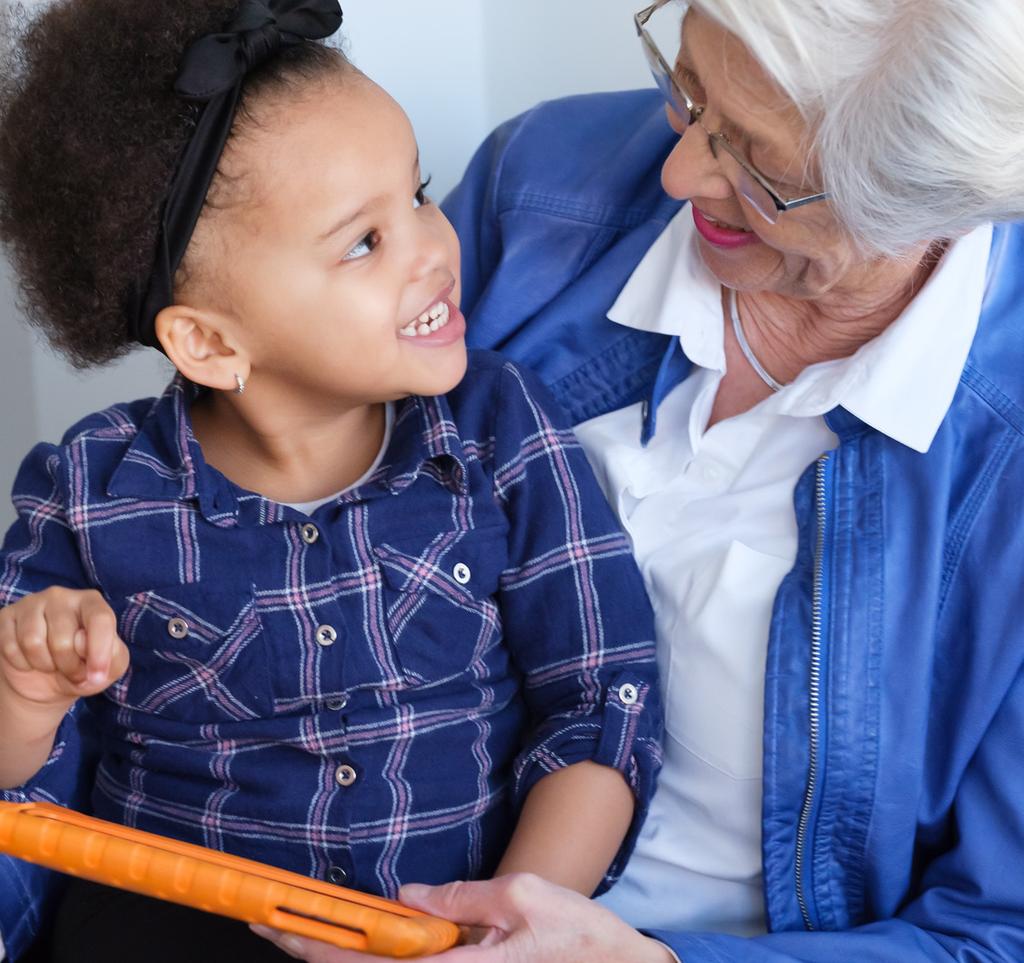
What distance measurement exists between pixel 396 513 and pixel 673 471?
0.32m

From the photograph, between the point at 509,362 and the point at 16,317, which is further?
the point at 16,317

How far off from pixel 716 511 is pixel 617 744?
28 centimetres

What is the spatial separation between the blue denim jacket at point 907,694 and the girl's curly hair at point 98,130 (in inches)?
28.9

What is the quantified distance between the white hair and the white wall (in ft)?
2.72

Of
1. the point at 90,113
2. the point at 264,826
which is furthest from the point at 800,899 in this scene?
the point at 90,113

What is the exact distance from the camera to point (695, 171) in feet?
4.41

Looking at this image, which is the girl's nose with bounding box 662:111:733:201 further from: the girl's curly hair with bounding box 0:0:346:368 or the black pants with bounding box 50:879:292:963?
the black pants with bounding box 50:879:292:963

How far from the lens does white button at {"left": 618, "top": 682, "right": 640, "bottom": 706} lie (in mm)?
1431

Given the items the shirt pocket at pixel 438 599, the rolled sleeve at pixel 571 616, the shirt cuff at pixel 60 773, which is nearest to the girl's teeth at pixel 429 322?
the rolled sleeve at pixel 571 616

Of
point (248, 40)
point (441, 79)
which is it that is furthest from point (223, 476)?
point (441, 79)

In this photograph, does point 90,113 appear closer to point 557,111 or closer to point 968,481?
point 557,111

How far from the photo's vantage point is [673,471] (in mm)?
1515

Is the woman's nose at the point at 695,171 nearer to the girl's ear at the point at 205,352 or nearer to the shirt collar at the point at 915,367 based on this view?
the shirt collar at the point at 915,367

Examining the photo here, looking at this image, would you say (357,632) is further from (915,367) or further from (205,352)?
(915,367)
